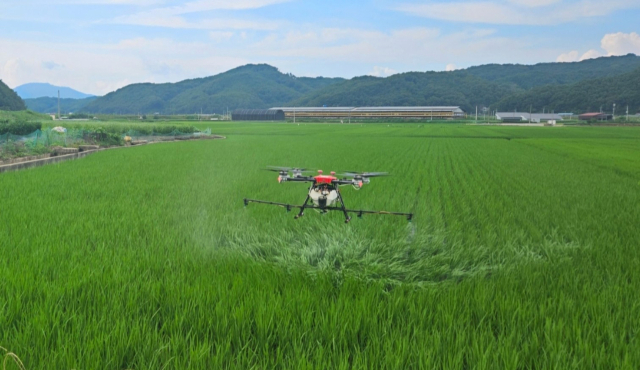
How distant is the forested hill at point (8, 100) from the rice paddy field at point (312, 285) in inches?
3277

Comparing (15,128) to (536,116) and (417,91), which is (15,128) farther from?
(417,91)

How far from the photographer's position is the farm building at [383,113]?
353 ft

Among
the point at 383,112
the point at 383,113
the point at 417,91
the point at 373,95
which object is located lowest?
the point at 383,113

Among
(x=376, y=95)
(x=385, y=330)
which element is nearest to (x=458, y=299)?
(x=385, y=330)

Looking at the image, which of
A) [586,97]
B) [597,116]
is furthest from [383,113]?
[586,97]

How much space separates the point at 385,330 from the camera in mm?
3086

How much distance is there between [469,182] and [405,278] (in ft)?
28.3

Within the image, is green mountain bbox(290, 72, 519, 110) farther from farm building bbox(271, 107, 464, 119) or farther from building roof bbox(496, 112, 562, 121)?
farm building bbox(271, 107, 464, 119)

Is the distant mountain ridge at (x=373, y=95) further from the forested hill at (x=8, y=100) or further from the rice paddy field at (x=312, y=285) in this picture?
the rice paddy field at (x=312, y=285)

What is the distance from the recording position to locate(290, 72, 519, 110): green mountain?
156m

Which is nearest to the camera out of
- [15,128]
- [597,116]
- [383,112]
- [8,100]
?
[15,128]

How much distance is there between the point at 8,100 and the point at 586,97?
12597 cm

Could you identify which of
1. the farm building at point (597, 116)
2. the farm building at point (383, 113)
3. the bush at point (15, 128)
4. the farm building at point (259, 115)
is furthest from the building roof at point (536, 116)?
the bush at point (15, 128)

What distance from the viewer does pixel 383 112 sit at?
363ft
